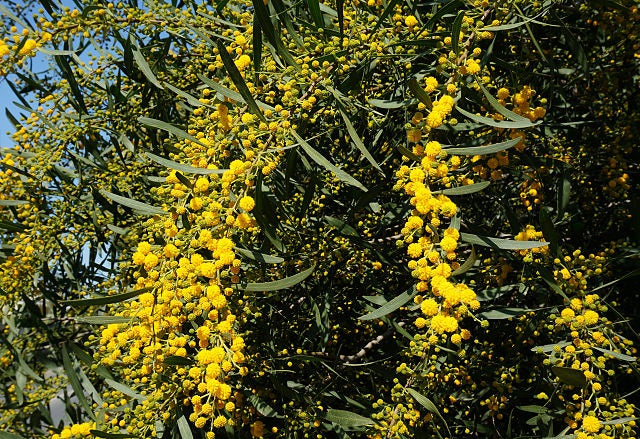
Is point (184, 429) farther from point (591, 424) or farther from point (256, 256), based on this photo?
point (591, 424)

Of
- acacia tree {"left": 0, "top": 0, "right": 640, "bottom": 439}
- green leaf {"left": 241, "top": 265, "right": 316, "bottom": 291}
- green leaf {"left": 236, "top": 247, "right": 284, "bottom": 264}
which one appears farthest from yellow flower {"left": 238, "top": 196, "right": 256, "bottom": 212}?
green leaf {"left": 241, "top": 265, "right": 316, "bottom": 291}

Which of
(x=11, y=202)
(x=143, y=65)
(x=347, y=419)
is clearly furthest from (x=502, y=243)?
(x=11, y=202)

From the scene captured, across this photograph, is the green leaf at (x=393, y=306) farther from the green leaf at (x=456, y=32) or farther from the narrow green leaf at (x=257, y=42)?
the narrow green leaf at (x=257, y=42)

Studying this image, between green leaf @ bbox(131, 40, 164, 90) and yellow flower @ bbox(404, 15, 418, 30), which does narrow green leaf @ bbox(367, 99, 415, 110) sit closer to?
yellow flower @ bbox(404, 15, 418, 30)

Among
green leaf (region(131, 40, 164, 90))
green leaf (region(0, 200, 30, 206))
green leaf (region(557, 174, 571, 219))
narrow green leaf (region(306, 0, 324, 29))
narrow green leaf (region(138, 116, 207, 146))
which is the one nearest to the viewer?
narrow green leaf (region(306, 0, 324, 29))

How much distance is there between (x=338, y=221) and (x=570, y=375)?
949mm

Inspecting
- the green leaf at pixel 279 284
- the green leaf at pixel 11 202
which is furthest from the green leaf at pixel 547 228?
the green leaf at pixel 11 202

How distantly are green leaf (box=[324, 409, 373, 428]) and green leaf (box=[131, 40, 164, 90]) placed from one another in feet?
5.06

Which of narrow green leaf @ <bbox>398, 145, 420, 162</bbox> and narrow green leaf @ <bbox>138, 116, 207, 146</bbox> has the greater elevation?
narrow green leaf @ <bbox>138, 116, 207, 146</bbox>

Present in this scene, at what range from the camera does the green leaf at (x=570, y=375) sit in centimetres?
139

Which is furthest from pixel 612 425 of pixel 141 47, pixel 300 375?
pixel 141 47

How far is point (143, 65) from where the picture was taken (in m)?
2.21

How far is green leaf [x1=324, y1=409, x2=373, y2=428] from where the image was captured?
180 cm

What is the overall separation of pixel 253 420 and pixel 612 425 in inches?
58.2
